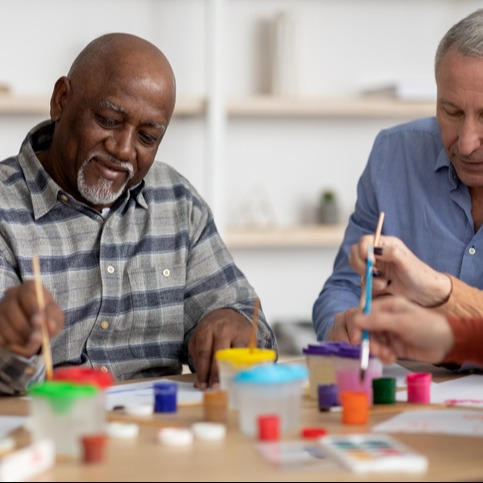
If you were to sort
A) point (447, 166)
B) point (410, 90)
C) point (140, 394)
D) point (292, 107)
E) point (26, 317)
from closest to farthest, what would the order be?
point (26, 317), point (140, 394), point (447, 166), point (292, 107), point (410, 90)

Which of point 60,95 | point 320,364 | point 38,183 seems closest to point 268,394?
point 320,364

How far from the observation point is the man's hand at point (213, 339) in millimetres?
1828

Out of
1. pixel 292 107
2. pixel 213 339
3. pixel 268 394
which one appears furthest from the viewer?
pixel 292 107

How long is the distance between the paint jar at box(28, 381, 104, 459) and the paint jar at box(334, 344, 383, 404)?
450 millimetres

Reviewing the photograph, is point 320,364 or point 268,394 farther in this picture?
point 320,364

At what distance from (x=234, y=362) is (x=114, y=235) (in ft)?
2.02

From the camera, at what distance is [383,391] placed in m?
1.61

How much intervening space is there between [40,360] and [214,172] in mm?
2072

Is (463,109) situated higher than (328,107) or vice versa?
(328,107)

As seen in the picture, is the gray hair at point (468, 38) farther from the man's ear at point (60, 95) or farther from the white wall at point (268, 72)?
the white wall at point (268, 72)

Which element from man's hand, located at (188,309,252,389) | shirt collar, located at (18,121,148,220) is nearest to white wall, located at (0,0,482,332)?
shirt collar, located at (18,121,148,220)

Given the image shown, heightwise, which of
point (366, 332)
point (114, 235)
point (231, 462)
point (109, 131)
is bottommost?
point (231, 462)

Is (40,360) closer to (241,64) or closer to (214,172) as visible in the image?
(214,172)

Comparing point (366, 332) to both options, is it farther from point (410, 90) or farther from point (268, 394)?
point (410, 90)
